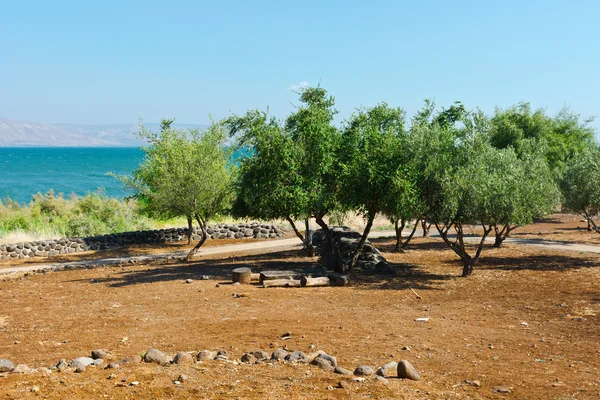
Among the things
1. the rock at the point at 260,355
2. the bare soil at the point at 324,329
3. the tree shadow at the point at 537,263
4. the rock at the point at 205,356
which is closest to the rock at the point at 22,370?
the bare soil at the point at 324,329

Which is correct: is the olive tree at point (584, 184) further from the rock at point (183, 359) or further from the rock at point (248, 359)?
the rock at point (183, 359)

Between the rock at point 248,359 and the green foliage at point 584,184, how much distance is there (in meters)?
17.9

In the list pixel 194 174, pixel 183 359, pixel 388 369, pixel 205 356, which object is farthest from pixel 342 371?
pixel 194 174

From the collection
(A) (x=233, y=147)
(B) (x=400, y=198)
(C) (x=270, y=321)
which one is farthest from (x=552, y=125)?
(C) (x=270, y=321)

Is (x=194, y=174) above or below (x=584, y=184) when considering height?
above

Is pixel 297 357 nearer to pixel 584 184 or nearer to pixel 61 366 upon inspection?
pixel 61 366

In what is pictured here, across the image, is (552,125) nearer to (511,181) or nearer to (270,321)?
(511,181)

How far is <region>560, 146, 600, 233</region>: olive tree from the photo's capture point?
74.4 ft

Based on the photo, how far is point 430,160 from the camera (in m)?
18.7

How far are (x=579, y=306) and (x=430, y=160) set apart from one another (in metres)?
6.29

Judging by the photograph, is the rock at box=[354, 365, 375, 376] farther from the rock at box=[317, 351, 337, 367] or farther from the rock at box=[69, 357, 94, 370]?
the rock at box=[69, 357, 94, 370]

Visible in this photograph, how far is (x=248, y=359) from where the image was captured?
32.6 feet

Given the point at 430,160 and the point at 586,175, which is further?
the point at 586,175

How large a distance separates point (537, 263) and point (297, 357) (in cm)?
1628
